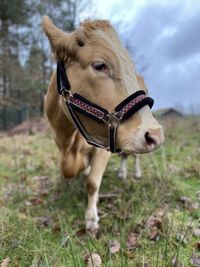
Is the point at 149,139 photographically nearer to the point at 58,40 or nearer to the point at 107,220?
the point at 58,40

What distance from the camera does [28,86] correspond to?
33031 millimetres

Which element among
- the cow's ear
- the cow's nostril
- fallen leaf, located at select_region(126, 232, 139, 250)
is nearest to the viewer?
the cow's nostril

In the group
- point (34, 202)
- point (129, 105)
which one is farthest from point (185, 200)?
point (129, 105)

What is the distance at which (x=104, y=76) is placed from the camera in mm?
3170

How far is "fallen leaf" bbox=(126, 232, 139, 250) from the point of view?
392 centimetres

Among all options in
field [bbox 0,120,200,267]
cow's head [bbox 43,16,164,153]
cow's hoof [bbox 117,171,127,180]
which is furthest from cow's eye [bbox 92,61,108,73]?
cow's hoof [bbox 117,171,127,180]

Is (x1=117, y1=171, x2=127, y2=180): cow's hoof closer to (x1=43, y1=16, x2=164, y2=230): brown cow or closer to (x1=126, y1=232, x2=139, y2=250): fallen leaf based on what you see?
(x1=126, y1=232, x2=139, y2=250): fallen leaf

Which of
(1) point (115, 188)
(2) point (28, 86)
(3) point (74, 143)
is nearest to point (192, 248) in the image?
(3) point (74, 143)

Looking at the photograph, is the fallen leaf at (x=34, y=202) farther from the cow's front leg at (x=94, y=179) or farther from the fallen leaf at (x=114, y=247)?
the fallen leaf at (x=114, y=247)

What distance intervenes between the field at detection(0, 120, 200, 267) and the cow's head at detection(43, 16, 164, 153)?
0.83 meters

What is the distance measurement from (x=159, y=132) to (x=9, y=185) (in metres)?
4.87

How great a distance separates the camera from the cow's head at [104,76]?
2.88m

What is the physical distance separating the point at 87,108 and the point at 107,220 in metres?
2.13

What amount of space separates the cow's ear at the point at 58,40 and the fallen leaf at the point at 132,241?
2037 millimetres
